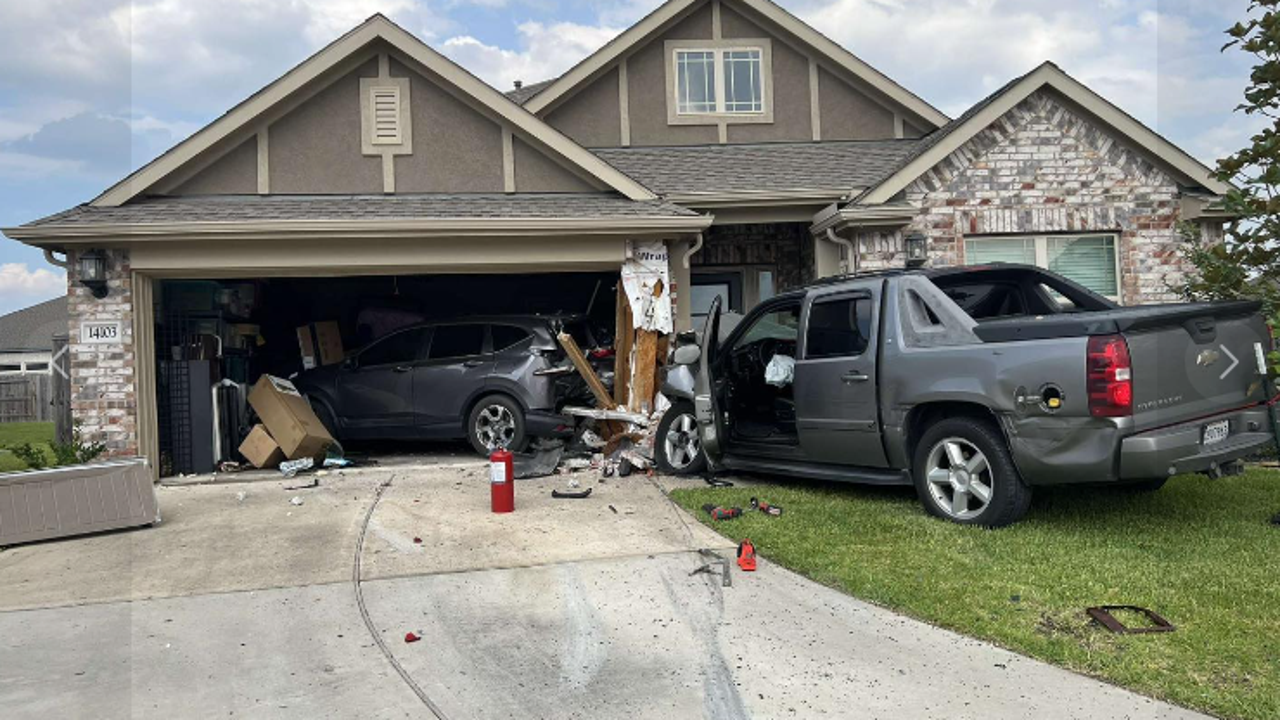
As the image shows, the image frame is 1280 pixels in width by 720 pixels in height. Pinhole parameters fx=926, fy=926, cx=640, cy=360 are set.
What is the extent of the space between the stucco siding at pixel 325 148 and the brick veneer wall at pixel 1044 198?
5934 millimetres

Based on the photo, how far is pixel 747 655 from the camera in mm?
4348

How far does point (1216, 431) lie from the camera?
5.66m

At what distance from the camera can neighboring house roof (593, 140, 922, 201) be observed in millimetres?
11547

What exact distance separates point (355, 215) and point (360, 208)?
10.6 inches

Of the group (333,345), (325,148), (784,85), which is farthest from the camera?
(333,345)

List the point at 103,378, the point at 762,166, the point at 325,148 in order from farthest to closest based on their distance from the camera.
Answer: the point at 762,166 < the point at 325,148 < the point at 103,378

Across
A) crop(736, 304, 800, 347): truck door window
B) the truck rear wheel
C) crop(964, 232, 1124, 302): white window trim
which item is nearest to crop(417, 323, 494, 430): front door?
crop(736, 304, 800, 347): truck door window

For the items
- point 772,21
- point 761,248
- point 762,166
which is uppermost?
point 772,21

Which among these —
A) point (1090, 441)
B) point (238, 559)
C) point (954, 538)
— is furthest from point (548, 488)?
point (1090, 441)

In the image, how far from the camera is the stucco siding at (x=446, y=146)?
430 inches

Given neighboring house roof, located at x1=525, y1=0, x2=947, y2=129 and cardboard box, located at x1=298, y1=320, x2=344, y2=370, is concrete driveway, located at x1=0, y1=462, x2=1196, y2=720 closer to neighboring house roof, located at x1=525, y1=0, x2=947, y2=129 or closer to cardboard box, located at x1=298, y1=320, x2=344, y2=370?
cardboard box, located at x1=298, y1=320, x2=344, y2=370

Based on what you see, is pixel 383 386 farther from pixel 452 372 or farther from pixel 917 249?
pixel 917 249

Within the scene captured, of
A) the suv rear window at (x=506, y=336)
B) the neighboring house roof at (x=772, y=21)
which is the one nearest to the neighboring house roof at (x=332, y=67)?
the suv rear window at (x=506, y=336)

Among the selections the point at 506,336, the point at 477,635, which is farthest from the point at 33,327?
the point at 477,635
